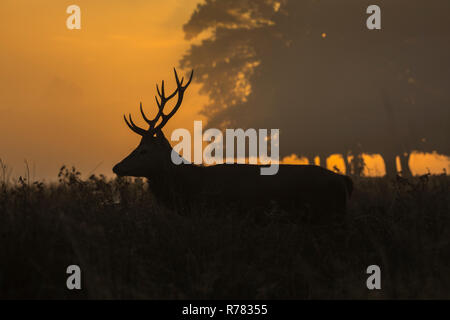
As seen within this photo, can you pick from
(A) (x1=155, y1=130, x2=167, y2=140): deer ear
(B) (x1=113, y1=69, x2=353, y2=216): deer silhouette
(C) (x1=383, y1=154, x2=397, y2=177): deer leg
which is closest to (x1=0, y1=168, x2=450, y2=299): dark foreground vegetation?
(B) (x1=113, y1=69, x2=353, y2=216): deer silhouette

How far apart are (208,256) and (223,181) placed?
2857 mm

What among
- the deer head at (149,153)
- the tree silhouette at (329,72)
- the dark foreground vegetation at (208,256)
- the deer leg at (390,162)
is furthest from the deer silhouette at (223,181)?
the deer leg at (390,162)

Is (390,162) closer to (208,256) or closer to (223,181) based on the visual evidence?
(223,181)

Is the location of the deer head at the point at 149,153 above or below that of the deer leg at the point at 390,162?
below

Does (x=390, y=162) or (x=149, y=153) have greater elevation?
(x=390, y=162)

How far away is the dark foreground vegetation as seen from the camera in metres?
4.67

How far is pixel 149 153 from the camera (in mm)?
8016

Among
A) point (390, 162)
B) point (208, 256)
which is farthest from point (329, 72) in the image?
point (208, 256)

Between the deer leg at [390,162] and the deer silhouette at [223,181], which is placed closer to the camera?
the deer silhouette at [223,181]

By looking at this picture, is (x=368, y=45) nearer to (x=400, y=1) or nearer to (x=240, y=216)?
(x=400, y=1)

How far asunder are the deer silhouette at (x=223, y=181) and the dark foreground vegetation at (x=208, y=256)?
1218 mm

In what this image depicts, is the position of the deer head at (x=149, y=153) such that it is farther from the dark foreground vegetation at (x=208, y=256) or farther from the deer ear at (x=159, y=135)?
the dark foreground vegetation at (x=208, y=256)

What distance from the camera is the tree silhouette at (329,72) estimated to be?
30141mm

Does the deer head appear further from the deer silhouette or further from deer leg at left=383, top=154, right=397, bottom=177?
deer leg at left=383, top=154, right=397, bottom=177
